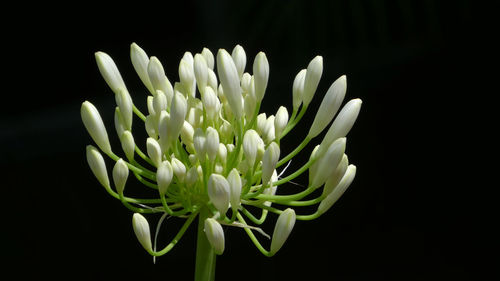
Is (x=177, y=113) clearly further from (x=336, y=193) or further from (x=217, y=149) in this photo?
(x=336, y=193)

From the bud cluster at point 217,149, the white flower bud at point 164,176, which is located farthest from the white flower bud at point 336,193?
the white flower bud at point 164,176

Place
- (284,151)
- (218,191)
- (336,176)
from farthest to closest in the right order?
(284,151), (336,176), (218,191)

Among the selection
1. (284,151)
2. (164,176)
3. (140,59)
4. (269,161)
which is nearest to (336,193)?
(269,161)

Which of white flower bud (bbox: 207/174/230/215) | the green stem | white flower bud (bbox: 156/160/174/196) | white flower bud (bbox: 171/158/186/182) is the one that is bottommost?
the green stem

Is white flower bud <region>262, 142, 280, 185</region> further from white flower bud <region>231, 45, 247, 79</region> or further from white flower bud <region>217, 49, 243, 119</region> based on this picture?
white flower bud <region>231, 45, 247, 79</region>

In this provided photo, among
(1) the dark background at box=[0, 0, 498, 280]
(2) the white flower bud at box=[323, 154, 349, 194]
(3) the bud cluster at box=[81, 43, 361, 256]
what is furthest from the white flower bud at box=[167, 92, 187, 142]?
(1) the dark background at box=[0, 0, 498, 280]

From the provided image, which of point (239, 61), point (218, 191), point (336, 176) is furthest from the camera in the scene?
point (239, 61)

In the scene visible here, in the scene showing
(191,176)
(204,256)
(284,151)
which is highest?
(284,151)

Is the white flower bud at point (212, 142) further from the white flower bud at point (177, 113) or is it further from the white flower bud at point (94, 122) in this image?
the white flower bud at point (94, 122)
